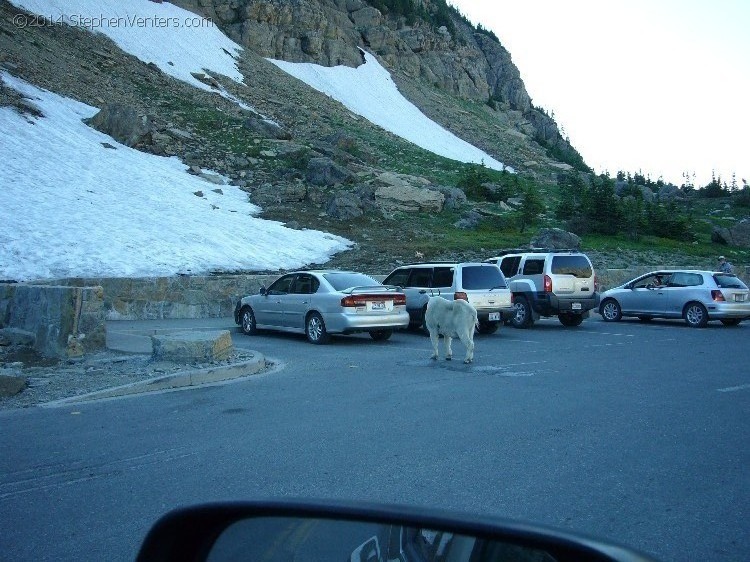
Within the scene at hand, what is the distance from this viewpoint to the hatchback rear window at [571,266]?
1852 cm

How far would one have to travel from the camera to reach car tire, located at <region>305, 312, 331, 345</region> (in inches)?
596

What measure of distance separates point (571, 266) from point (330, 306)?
722 centimetres

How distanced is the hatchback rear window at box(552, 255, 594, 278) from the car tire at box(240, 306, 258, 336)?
25.7 feet

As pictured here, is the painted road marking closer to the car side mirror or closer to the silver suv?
the silver suv

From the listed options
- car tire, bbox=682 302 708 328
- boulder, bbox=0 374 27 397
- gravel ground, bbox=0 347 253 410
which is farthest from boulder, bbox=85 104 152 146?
boulder, bbox=0 374 27 397

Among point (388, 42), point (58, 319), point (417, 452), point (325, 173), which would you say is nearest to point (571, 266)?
point (58, 319)

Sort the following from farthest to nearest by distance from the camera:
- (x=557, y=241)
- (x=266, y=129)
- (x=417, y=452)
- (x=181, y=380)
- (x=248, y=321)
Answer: (x=266, y=129), (x=557, y=241), (x=248, y=321), (x=181, y=380), (x=417, y=452)

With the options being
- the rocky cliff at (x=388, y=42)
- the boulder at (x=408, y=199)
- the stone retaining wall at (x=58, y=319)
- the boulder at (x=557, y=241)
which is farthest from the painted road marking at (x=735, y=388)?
the rocky cliff at (x=388, y=42)

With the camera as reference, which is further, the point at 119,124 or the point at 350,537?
the point at 119,124

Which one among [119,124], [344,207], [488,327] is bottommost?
[488,327]

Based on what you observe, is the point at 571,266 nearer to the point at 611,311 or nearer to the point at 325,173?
the point at 611,311

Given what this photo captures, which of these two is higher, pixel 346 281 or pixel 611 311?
pixel 346 281

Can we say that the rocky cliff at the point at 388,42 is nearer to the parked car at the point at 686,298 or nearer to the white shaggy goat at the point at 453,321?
the parked car at the point at 686,298

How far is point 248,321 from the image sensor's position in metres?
17.3
